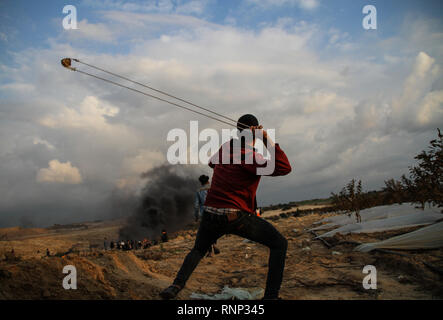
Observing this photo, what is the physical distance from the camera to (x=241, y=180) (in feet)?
9.04

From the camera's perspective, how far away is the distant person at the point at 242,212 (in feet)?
8.72

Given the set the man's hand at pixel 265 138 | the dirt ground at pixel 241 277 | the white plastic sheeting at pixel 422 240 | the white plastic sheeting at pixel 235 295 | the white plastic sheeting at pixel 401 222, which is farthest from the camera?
the white plastic sheeting at pixel 401 222

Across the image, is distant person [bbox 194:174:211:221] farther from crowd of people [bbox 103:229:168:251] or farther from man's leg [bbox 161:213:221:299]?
crowd of people [bbox 103:229:168:251]

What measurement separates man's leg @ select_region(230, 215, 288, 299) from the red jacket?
0.15 m

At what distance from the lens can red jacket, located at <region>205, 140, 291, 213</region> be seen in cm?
268

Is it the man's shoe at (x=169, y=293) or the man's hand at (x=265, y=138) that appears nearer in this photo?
the man's shoe at (x=169, y=293)

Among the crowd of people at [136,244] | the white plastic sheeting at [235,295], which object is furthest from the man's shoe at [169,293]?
the crowd of people at [136,244]

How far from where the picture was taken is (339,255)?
5707 millimetres

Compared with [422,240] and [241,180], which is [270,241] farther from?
[422,240]

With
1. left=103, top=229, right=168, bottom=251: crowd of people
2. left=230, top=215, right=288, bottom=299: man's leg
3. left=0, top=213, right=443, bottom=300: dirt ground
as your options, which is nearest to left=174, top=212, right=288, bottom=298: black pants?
left=230, top=215, right=288, bottom=299: man's leg

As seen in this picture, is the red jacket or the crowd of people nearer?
the red jacket

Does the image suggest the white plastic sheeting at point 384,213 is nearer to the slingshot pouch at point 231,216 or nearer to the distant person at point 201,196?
the distant person at point 201,196

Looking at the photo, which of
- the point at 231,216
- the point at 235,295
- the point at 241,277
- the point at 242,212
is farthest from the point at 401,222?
the point at 231,216

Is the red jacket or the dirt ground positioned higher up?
the red jacket
